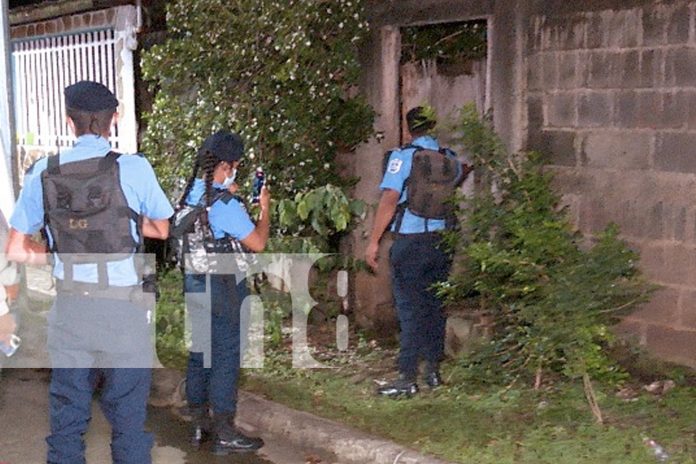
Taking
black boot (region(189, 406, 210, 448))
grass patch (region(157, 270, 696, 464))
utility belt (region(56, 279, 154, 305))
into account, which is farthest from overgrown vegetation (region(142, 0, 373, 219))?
utility belt (region(56, 279, 154, 305))

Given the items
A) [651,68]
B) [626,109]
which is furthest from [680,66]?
[626,109]

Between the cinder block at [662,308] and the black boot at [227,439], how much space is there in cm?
248

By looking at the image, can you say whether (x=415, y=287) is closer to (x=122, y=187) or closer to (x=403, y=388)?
(x=403, y=388)

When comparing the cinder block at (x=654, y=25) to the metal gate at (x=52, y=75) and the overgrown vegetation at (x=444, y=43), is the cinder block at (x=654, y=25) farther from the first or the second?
the metal gate at (x=52, y=75)

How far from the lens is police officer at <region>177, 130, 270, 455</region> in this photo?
4.94m

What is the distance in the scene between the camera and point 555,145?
608 cm

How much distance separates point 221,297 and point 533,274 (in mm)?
1661

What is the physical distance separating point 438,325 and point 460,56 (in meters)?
2.38

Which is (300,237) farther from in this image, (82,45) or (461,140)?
(82,45)

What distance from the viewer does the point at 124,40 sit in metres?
9.56

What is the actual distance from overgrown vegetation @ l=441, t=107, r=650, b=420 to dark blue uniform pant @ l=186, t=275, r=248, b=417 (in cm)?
124

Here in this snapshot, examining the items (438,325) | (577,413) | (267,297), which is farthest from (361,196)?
(577,413)

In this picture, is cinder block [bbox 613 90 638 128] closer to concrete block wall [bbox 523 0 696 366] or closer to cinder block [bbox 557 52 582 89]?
concrete block wall [bbox 523 0 696 366]

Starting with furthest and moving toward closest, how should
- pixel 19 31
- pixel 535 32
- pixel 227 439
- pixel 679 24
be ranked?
1. pixel 19 31
2. pixel 535 32
3. pixel 679 24
4. pixel 227 439
